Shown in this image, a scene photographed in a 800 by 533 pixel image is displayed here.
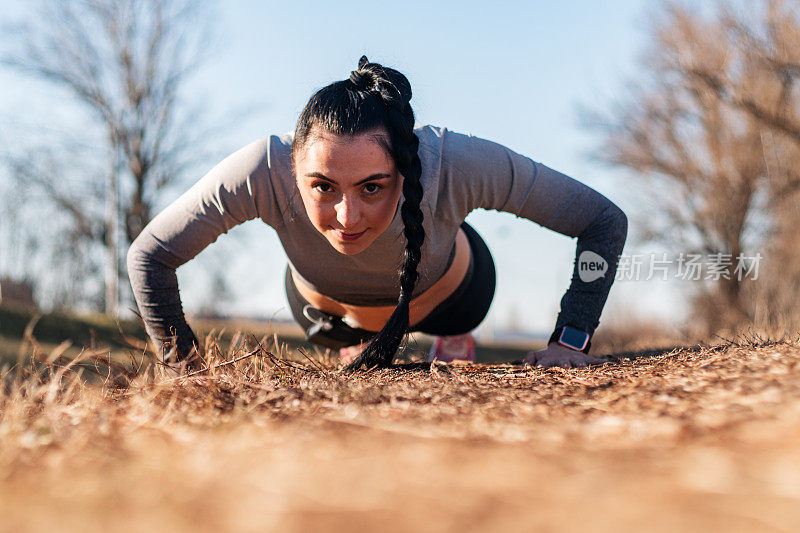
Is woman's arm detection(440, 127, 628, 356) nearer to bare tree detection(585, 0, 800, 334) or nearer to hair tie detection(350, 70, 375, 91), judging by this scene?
hair tie detection(350, 70, 375, 91)

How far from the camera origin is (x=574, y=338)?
9.08ft

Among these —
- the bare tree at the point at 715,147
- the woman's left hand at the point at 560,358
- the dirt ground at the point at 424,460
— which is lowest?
the dirt ground at the point at 424,460

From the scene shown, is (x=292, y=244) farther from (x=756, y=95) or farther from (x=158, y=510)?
(x=756, y=95)

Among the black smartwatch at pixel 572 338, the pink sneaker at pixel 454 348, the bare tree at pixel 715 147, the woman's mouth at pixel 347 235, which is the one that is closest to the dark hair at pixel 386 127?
the woman's mouth at pixel 347 235

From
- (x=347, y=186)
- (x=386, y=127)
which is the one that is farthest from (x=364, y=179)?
(x=386, y=127)

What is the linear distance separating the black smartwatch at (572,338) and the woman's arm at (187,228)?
135 cm

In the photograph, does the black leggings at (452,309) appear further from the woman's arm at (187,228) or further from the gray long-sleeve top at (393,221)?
the woman's arm at (187,228)

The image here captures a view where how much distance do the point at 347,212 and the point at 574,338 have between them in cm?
114

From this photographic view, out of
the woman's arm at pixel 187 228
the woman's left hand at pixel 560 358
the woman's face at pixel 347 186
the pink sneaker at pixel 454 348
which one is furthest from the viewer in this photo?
the pink sneaker at pixel 454 348

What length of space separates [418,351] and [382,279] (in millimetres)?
511

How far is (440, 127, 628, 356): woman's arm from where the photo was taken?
276cm

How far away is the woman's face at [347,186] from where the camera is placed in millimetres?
2389

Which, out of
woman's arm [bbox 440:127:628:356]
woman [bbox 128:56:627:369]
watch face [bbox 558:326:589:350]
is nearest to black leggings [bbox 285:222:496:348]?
woman [bbox 128:56:627:369]

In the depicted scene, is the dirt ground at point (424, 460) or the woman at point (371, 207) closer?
the dirt ground at point (424, 460)
